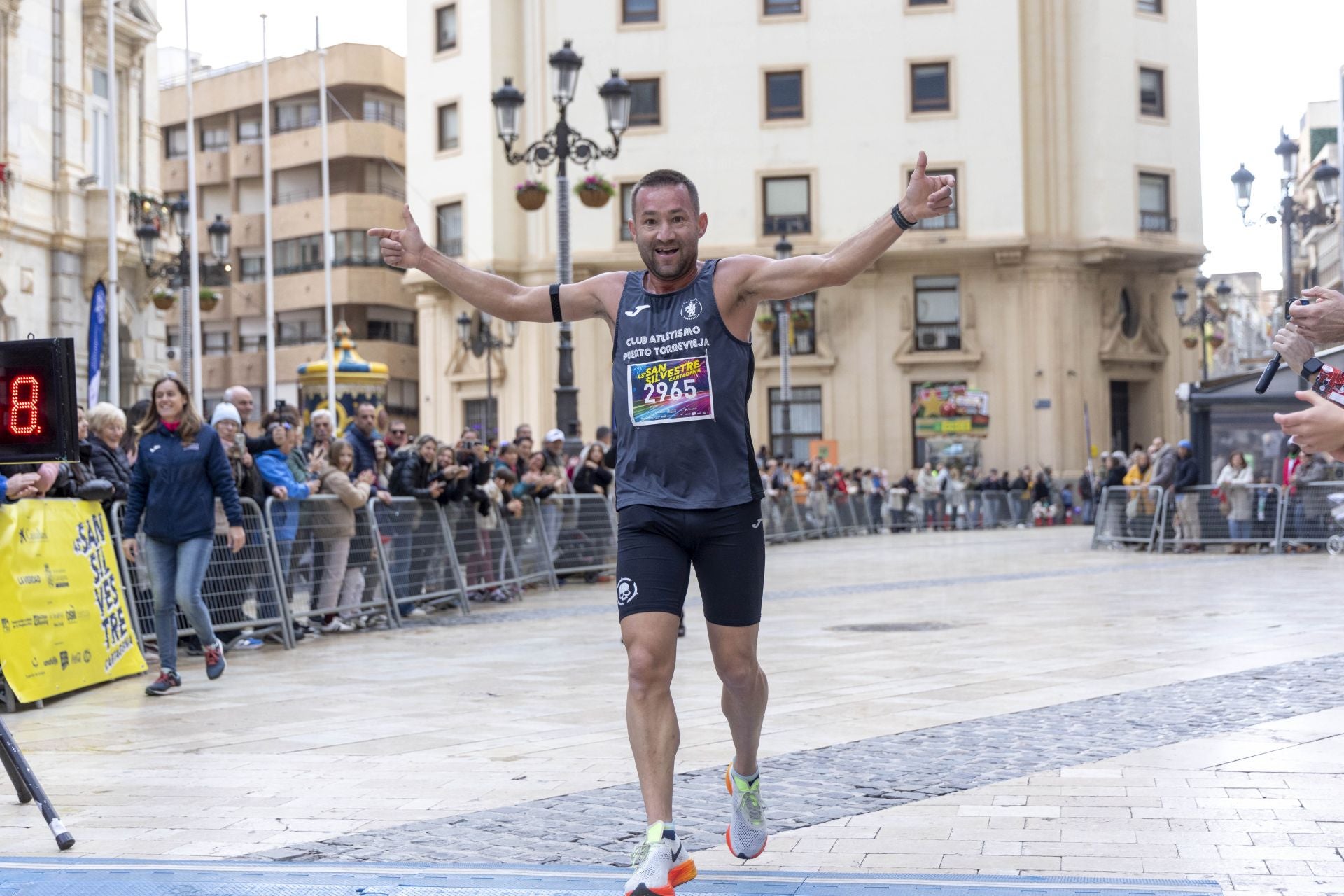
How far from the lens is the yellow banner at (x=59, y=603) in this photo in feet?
30.7

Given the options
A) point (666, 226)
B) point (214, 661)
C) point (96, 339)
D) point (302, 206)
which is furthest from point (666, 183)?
point (302, 206)

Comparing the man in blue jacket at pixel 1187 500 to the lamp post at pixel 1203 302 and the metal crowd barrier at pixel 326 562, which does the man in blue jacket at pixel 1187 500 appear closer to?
the lamp post at pixel 1203 302

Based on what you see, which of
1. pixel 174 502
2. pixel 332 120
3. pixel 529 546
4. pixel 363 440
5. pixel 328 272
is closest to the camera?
pixel 174 502

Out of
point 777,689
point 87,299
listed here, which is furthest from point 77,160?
point 777,689

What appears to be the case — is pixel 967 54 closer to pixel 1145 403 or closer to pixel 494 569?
pixel 1145 403

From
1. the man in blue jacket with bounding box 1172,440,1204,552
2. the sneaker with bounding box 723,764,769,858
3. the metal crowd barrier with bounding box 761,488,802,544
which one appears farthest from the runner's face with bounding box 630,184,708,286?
the metal crowd barrier with bounding box 761,488,802,544

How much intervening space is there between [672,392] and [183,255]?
89.4 ft

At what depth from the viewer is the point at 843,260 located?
Answer: 16.1 ft

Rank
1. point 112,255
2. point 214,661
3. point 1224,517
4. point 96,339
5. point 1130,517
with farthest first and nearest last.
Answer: point 112,255 → point 1130,517 → point 1224,517 → point 96,339 → point 214,661

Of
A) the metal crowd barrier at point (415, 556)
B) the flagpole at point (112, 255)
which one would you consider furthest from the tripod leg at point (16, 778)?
the flagpole at point (112, 255)

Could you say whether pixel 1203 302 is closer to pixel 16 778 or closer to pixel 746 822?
pixel 746 822

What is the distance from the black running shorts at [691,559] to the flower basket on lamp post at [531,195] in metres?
17.2

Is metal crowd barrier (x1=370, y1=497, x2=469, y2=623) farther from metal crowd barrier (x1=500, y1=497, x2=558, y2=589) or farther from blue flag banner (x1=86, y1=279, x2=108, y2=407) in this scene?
blue flag banner (x1=86, y1=279, x2=108, y2=407)

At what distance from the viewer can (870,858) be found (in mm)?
5062
